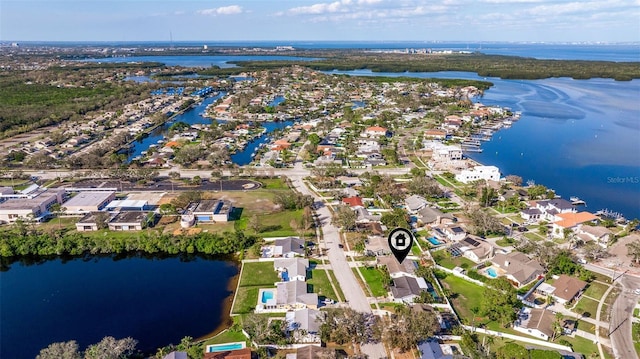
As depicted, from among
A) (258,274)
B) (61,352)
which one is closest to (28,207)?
(61,352)

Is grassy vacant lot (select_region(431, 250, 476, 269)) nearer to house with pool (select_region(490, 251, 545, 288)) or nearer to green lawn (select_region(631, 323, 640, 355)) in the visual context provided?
house with pool (select_region(490, 251, 545, 288))

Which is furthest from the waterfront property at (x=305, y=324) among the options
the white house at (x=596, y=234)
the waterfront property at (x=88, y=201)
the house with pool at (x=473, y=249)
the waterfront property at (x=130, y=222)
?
the waterfront property at (x=88, y=201)

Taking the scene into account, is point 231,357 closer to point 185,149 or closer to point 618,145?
point 185,149

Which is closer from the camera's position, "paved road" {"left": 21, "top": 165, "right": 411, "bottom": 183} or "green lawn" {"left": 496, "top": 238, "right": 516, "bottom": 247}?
"green lawn" {"left": 496, "top": 238, "right": 516, "bottom": 247}

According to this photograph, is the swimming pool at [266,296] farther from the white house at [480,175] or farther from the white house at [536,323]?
the white house at [480,175]

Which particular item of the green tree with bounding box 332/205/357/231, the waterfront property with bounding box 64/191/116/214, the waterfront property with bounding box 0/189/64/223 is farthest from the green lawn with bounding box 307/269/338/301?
the waterfront property with bounding box 0/189/64/223

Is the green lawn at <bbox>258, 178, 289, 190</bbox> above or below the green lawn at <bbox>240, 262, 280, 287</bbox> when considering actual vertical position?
above

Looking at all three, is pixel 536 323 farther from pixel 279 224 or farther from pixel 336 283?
pixel 279 224
